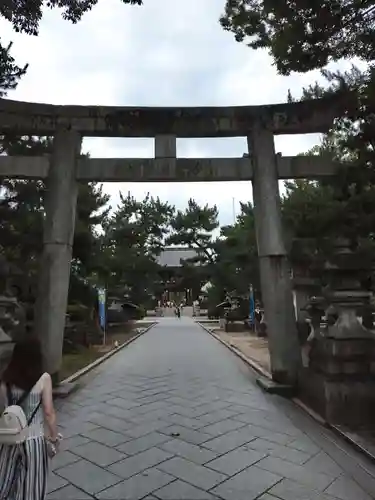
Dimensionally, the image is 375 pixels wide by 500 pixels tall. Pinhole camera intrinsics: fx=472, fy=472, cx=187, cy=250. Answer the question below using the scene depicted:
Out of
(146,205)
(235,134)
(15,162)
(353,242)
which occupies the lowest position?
(353,242)

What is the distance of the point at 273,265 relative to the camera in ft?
26.7

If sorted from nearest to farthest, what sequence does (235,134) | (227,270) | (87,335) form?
1. (235,134)
2. (87,335)
3. (227,270)

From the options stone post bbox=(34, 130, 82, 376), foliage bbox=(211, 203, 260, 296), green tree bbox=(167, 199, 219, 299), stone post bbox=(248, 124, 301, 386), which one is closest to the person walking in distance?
stone post bbox=(34, 130, 82, 376)

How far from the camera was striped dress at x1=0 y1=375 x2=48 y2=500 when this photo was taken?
8.58 ft

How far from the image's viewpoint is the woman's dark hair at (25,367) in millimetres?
2740

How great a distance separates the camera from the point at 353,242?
625 cm

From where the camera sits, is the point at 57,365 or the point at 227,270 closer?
the point at 57,365

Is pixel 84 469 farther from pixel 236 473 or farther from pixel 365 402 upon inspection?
pixel 365 402

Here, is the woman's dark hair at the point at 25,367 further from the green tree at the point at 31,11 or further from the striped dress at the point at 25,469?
the green tree at the point at 31,11

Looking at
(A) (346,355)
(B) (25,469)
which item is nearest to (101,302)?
(A) (346,355)

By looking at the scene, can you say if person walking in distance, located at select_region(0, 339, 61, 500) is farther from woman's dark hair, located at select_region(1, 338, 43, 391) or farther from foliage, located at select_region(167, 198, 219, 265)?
foliage, located at select_region(167, 198, 219, 265)

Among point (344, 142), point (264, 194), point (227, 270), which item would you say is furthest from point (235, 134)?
point (227, 270)

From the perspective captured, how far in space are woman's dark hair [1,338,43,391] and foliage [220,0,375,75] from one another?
402 centimetres

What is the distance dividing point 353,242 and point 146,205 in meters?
33.6
